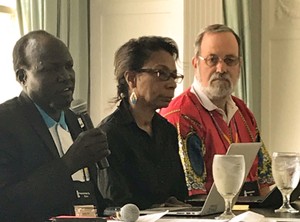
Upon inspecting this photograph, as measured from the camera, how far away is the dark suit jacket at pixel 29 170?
6.70 feet

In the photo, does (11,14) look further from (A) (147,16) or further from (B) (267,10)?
(B) (267,10)

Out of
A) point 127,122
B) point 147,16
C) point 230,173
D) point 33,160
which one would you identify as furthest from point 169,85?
point 147,16

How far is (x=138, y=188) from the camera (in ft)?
8.11

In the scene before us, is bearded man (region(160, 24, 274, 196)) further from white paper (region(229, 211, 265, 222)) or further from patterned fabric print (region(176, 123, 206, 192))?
white paper (region(229, 211, 265, 222))

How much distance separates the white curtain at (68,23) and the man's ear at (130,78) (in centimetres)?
118

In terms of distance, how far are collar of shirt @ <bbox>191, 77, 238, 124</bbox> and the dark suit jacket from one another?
1.10 m

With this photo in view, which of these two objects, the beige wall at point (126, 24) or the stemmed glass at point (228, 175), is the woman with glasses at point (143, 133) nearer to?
the stemmed glass at point (228, 175)

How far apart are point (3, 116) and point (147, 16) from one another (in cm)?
222

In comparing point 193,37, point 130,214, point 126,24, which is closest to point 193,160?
point 130,214

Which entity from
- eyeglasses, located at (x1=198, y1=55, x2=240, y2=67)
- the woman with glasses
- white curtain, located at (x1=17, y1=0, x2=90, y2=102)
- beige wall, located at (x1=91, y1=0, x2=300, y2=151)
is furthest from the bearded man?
white curtain, located at (x1=17, y1=0, x2=90, y2=102)

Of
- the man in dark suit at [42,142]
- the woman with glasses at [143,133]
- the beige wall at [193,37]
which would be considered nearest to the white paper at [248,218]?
the man in dark suit at [42,142]

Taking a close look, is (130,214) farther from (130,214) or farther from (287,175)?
(287,175)

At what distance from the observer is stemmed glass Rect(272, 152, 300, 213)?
2.00m

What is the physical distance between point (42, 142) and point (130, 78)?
2.01 feet
